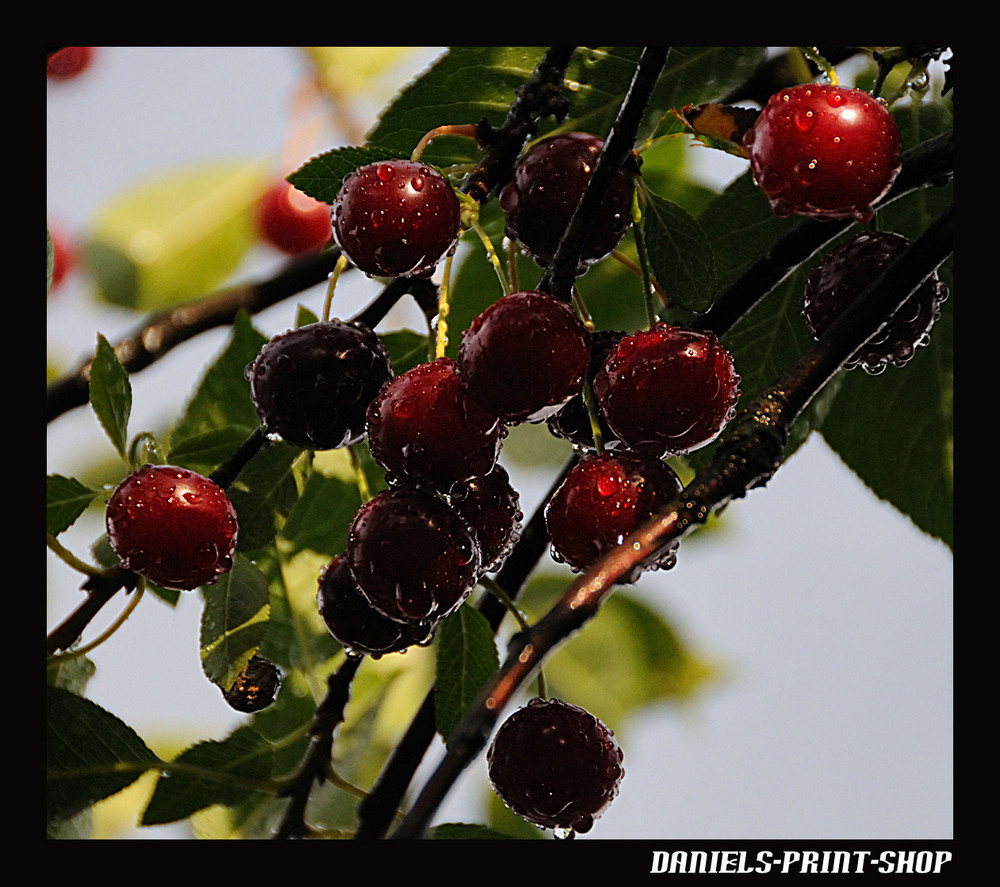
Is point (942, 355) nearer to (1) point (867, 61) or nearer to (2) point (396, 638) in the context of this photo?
(1) point (867, 61)

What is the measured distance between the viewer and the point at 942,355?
855 millimetres

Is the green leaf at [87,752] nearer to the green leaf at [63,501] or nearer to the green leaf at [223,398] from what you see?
the green leaf at [63,501]

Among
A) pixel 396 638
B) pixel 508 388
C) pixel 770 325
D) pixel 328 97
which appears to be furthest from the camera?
pixel 328 97

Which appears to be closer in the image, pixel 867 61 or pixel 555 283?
pixel 555 283

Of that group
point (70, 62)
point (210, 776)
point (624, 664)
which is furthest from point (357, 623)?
point (70, 62)

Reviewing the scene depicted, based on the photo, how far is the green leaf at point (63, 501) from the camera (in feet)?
2.40

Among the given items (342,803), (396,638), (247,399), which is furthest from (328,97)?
(396,638)

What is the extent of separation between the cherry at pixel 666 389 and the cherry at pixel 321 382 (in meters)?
0.13

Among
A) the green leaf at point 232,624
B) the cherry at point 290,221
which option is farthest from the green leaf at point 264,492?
the cherry at point 290,221

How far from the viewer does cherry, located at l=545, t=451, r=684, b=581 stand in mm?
503

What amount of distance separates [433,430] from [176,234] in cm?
113

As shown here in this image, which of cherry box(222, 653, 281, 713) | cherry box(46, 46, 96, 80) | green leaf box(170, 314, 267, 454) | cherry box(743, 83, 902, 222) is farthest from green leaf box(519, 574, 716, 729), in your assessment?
cherry box(46, 46, 96, 80)

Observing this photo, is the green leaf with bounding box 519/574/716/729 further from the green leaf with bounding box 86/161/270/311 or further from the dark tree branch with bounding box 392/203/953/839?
the dark tree branch with bounding box 392/203/953/839

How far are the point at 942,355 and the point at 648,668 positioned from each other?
0.72 metres
